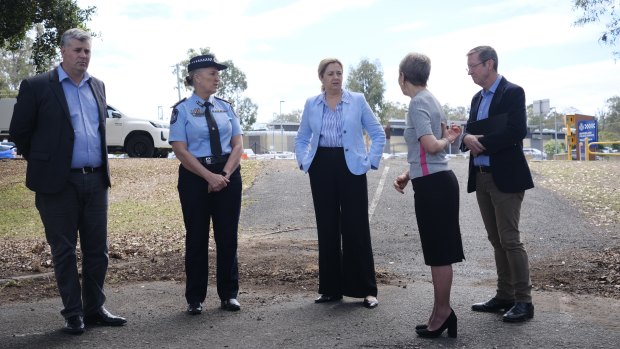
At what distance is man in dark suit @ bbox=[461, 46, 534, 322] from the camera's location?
6.04 meters

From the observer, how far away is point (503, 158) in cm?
612

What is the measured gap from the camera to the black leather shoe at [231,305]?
6.46 m

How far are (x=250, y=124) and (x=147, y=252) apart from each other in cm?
6484

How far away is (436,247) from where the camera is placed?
553cm

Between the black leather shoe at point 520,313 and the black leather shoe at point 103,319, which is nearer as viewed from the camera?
the black leather shoe at point 520,313

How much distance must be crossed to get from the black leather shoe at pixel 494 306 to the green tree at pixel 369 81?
57.9 meters

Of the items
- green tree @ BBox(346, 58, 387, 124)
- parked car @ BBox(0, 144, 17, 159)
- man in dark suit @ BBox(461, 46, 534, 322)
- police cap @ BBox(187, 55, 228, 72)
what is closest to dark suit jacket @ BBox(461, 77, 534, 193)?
man in dark suit @ BBox(461, 46, 534, 322)

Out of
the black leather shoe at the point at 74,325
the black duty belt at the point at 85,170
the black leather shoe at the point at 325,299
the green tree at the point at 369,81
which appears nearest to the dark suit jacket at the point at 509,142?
the black leather shoe at the point at 325,299

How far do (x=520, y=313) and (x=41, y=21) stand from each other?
16.3 meters

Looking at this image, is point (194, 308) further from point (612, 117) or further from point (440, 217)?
point (612, 117)

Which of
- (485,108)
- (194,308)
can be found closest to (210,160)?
(194,308)

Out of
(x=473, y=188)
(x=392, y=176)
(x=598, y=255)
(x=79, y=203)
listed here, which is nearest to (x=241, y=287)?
(x=79, y=203)

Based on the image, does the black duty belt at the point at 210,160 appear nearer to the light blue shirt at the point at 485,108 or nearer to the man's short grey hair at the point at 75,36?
the man's short grey hair at the point at 75,36

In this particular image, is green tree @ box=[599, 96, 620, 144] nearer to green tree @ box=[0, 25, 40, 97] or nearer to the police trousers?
green tree @ box=[0, 25, 40, 97]
